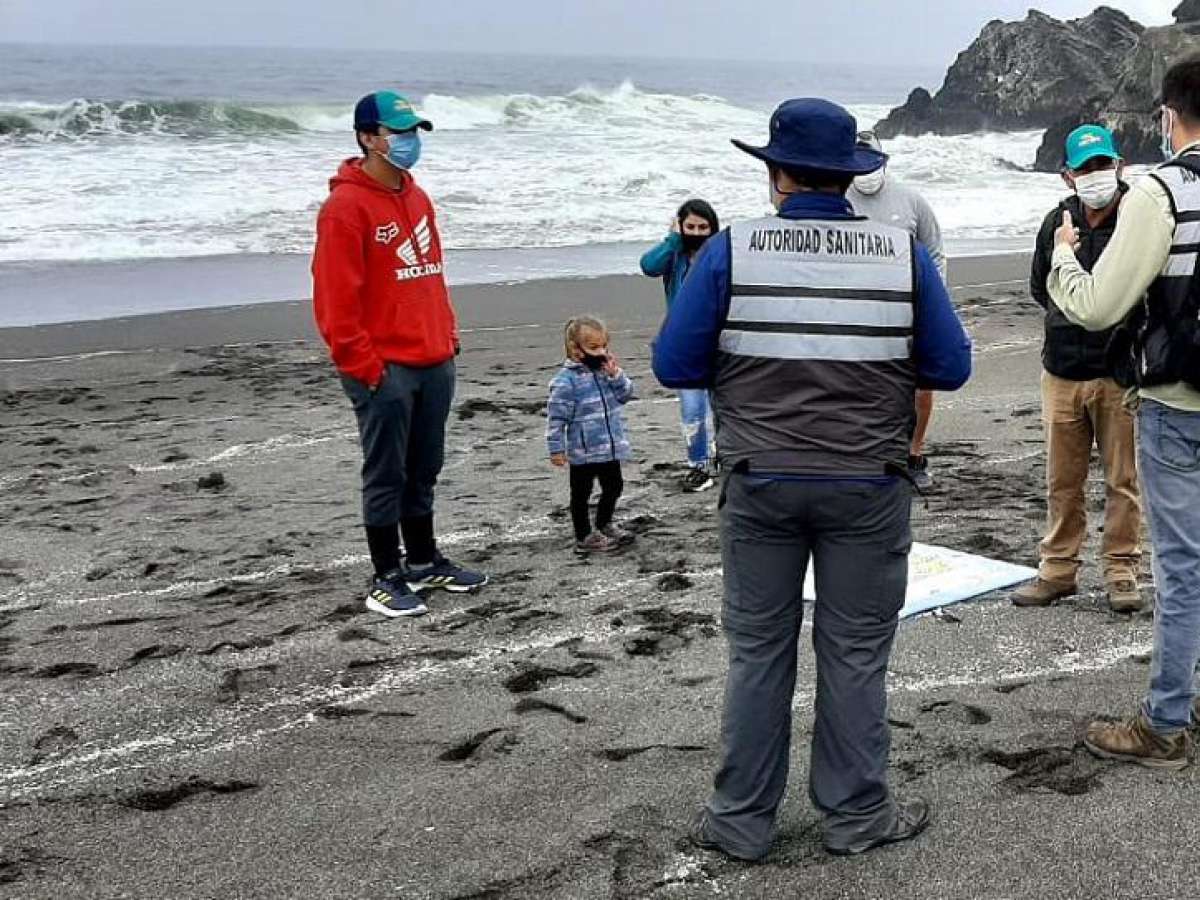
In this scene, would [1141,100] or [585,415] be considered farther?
[1141,100]

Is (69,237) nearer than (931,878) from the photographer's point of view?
No

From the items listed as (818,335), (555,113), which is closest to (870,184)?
(818,335)

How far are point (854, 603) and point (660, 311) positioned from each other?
37.3 feet

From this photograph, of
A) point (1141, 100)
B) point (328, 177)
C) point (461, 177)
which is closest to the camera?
point (328, 177)

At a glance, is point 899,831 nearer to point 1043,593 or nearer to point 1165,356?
point 1165,356

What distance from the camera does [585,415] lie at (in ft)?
22.0

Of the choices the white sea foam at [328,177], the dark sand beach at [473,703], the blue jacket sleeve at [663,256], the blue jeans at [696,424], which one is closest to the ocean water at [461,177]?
the white sea foam at [328,177]

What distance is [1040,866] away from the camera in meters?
3.59

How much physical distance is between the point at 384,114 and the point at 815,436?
2838mm

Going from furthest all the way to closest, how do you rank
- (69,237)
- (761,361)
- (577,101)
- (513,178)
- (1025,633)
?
(577,101) < (513,178) < (69,237) < (1025,633) < (761,361)

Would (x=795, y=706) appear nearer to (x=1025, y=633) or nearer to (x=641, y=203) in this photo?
(x=1025, y=633)

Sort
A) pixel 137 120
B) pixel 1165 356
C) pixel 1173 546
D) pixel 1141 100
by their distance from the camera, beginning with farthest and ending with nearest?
pixel 137 120
pixel 1141 100
pixel 1173 546
pixel 1165 356

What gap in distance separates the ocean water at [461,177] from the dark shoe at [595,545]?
10396 millimetres

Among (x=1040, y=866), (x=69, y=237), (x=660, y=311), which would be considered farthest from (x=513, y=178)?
(x=1040, y=866)
